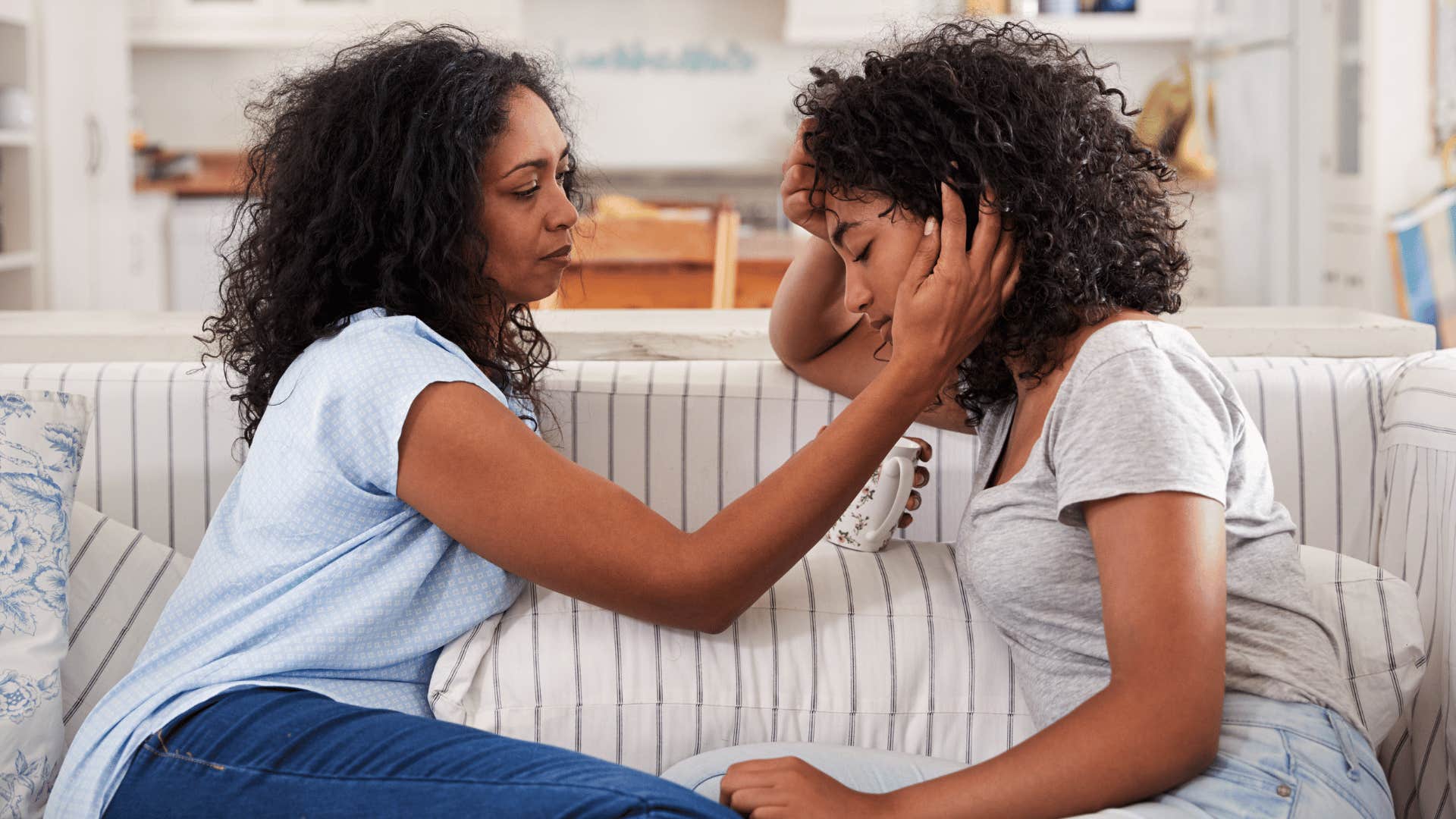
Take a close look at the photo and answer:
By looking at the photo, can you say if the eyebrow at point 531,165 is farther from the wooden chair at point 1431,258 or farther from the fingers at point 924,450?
the wooden chair at point 1431,258

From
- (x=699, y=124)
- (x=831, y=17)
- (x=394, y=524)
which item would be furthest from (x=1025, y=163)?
(x=699, y=124)

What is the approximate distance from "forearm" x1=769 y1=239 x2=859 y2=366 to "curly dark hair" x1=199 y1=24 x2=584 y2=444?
364 mm

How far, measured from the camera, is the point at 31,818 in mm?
1211

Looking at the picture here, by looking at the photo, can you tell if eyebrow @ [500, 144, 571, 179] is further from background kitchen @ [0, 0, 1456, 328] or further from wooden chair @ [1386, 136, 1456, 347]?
wooden chair @ [1386, 136, 1456, 347]

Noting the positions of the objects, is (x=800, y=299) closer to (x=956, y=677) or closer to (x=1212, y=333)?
(x=956, y=677)

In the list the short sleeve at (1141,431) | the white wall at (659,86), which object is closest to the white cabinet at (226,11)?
the white wall at (659,86)

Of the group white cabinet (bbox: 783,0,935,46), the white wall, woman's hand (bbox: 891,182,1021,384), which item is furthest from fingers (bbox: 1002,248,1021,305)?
the white wall

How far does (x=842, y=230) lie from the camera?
3.70 ft

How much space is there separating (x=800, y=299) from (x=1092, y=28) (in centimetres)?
441

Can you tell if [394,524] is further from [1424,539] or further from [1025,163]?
[1424,539]

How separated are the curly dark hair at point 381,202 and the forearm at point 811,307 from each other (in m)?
0.36

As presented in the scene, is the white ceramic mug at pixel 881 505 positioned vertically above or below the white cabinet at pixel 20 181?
below

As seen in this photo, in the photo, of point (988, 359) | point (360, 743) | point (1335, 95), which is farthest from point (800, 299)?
point (1335, 95)

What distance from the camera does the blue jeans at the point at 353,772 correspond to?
917 mm
